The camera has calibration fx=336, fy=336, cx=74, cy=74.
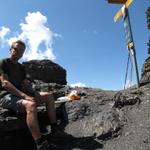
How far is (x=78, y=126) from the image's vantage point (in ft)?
31.0

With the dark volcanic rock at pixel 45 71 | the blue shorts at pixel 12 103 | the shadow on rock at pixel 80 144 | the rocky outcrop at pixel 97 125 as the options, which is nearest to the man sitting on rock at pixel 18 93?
the blue shorts at pixel 12 103

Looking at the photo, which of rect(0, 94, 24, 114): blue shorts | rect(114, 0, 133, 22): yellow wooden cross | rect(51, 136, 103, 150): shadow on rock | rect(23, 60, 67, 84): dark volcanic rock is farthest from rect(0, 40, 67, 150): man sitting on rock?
rect(23, 60, 67, 84): dark volcanic rock

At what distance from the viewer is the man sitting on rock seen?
789cm

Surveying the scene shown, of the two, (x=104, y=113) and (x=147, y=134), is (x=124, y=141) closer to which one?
(x=147, y=134)

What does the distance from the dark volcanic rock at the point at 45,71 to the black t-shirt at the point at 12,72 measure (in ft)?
18.5

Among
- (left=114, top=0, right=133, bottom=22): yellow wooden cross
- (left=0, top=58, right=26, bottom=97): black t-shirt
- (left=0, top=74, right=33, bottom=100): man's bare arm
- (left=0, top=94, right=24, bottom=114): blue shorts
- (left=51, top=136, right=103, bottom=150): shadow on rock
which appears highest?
(left=114, top=0, right=133, bottom=22): yellow wooden cross

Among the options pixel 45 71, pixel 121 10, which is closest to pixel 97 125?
pixel 121 10

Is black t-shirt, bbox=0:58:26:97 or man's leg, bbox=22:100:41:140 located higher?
black t-shirt, bbox=0:58:26:97

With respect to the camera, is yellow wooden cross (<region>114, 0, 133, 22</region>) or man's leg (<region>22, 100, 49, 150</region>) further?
yellow wooden cross (<region>114, 0, 133, 22</region>)

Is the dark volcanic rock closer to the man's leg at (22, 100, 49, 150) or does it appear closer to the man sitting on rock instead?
the man sitting on rock

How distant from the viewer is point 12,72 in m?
8.68

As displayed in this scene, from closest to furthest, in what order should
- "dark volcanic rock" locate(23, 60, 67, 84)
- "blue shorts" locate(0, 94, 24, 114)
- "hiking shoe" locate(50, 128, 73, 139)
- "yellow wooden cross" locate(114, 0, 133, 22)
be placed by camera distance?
1. "blue shorts" locate(0, 94, 24, 114)
2. "hiking shoe" locate(50, 128, 73, 139)
3. "yellow wooden cross" locate(114, 0, 133, 22)
4. "dark volcanic rock" locate(23, 60, 67, 84)

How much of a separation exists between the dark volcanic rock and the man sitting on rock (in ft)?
18.6

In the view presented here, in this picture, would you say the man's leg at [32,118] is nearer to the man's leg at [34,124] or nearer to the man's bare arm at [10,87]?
the man's leg at [34,124]
